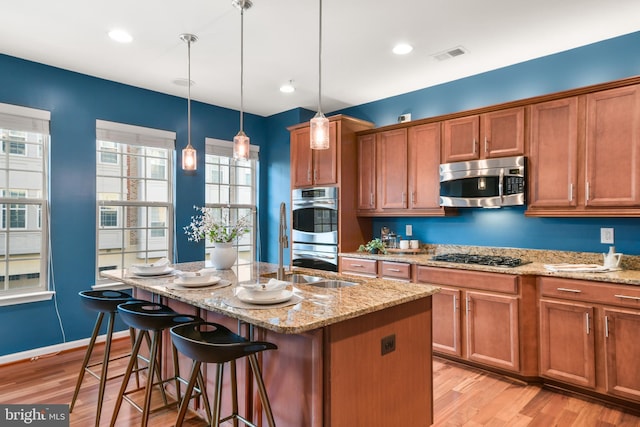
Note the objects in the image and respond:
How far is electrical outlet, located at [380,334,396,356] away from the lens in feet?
6.18

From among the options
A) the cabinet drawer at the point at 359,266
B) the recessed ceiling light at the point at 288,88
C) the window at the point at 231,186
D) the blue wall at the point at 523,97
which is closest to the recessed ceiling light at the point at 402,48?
the blue wall at the point at 523,97

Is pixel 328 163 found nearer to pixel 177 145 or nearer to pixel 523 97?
pixel 177 145

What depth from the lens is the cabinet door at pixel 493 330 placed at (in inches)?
116

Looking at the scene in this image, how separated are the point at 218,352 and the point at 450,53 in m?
3.04

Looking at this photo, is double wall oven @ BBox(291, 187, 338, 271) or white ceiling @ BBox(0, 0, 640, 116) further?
double wall oven @ BBox(291, 187, 338, 271)

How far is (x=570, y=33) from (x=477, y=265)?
191cm

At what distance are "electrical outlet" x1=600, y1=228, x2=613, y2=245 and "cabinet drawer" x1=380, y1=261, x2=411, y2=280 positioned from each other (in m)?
1.52

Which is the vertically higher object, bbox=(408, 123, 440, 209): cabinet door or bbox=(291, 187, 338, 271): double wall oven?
bbox=(408, 123, 440, 209): cabinet door

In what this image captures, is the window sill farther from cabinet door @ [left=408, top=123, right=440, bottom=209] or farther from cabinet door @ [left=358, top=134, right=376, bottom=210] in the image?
cabinet door @ [left=408, top=123, right=440, bottom=209]

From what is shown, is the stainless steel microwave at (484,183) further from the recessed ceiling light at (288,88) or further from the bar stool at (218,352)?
the bar stool at (218,352)

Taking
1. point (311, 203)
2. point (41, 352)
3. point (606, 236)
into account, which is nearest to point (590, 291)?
point (606, 236)

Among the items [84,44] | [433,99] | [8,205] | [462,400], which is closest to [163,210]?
[8,205]

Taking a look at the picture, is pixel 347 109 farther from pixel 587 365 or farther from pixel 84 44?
pixel 587 365

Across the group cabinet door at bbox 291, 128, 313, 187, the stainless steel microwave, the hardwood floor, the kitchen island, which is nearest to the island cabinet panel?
the kitchen island
